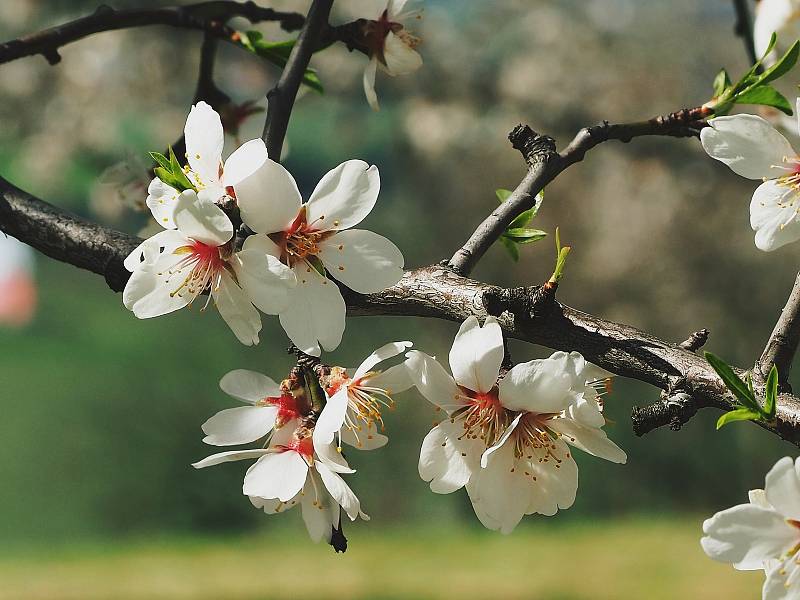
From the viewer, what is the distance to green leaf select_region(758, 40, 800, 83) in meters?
0.44

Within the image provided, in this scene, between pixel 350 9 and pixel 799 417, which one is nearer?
pixel 799 417

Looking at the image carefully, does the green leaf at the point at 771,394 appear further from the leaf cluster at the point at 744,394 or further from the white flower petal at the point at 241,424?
the white flower petal at the point at 241,424

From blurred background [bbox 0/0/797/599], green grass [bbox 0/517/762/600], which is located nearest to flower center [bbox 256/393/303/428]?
blurred background [bbox 0/0/797/599]

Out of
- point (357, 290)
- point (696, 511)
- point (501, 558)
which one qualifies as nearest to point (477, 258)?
point (357, 290)

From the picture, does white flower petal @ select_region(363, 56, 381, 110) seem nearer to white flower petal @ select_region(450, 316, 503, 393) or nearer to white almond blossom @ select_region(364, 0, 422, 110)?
white almond blossom @ select_region(364, 0, 422, 110)

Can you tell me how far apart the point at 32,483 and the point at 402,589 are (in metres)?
1.89

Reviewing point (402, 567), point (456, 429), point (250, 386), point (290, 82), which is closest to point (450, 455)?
point (456, 429)

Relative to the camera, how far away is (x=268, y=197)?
0.39 m

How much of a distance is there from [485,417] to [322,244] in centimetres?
11

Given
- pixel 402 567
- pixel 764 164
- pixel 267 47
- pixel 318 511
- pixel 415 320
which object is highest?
pixel 764 164

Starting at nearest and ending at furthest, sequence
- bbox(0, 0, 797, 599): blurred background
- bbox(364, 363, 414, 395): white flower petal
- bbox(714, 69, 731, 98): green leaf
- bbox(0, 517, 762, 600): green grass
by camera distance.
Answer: bbox(364, 363, 414, 395): white flower petal
bbox(714, 69, 731, 98): green leaf
bbox(0, 517, 762, 600): green grass
bbox(0, 0, 797, 599): blurred background

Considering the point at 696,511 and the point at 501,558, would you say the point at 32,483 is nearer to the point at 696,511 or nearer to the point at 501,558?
the point at 501,558

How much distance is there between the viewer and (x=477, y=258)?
0.44 meters

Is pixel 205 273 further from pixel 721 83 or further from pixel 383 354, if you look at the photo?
pixel 721 83
